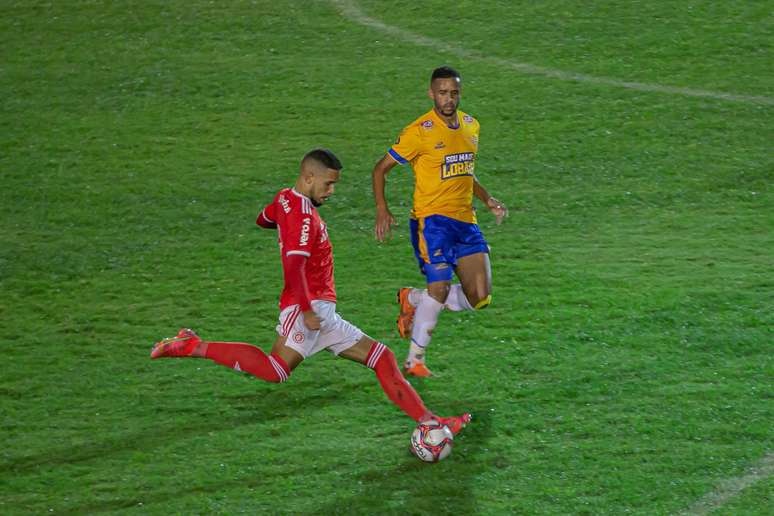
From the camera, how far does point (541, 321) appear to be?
28.8 ft

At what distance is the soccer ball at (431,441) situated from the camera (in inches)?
268

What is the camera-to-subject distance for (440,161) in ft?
26.1

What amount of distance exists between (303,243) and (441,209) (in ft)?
4.86

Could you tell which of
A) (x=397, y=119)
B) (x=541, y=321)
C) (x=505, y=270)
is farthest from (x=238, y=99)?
(x=541, y=321)

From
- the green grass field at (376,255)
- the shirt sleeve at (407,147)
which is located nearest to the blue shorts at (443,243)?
the shirt sleeve at (407,147)

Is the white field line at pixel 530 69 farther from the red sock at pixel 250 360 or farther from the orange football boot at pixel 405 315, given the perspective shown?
the red sock at pixel 250 360

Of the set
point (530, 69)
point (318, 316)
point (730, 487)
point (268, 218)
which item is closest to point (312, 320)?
point (318, 316)

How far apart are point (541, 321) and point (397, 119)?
4.62m

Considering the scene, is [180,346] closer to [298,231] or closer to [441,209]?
[298,231]

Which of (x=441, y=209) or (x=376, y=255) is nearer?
(x=441, y=209)

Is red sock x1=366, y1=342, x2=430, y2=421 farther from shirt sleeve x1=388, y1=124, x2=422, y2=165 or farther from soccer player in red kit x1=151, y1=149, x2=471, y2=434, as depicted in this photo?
shirt sleeve x1=388, y1=124, x2=422, y2=165

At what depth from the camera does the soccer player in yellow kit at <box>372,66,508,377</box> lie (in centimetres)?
794

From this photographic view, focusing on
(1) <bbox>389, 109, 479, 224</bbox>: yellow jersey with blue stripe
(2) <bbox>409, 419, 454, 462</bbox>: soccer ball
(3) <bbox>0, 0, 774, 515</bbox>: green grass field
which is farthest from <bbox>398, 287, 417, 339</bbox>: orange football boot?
(2) <bbox>409, 419, 454, 462</bbox>: soccer ball

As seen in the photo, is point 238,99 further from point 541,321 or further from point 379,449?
point 379,449
